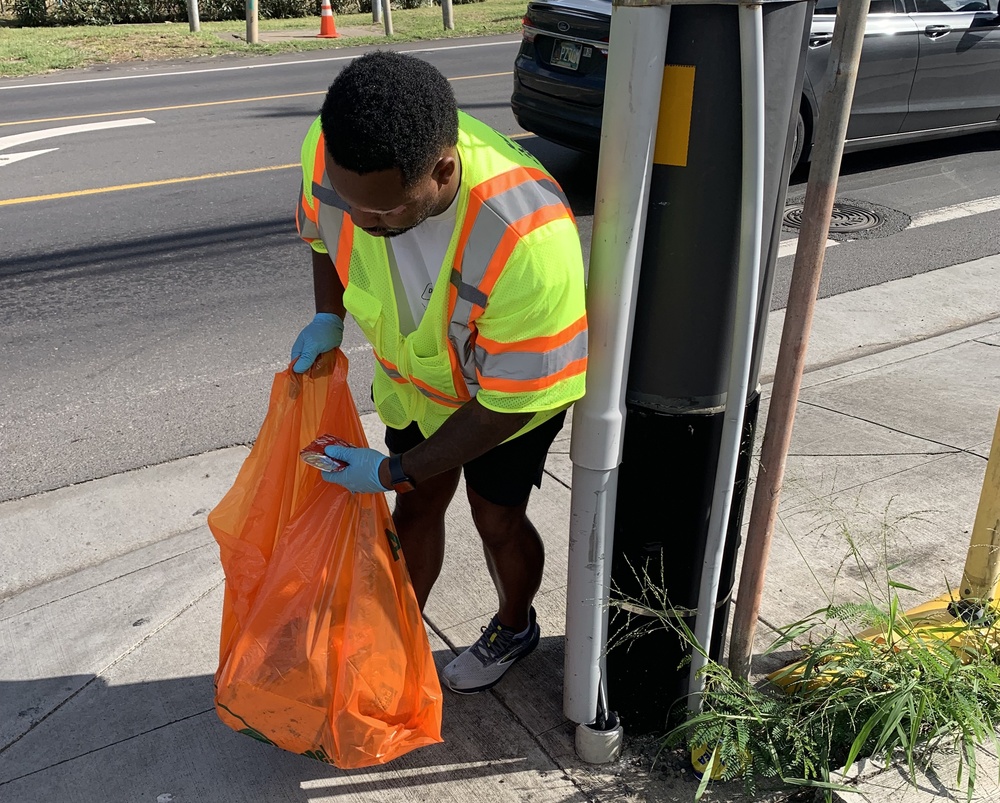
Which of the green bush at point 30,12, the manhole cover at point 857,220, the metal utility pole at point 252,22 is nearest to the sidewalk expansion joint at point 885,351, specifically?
the manhole cover at point 857,220

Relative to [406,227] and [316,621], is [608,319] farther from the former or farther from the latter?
[316,621]

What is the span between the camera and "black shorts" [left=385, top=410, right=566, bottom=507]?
224 cm

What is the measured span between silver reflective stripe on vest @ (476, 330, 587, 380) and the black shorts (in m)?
0.35

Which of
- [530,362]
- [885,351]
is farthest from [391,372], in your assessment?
[885,351]

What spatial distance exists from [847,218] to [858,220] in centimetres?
8

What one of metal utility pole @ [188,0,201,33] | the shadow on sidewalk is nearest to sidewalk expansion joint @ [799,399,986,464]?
the shadow on sidewalk

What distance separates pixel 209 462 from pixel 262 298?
6.04 feet

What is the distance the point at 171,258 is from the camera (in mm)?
6012

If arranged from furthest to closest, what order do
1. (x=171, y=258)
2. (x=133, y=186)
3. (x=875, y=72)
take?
(x=133, y=186)
(x=875, y=72)
(x=171, y=258)

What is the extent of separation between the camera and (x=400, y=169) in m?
1.71

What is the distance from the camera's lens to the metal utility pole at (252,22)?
1587 centimetres

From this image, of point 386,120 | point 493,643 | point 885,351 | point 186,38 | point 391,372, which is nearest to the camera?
point 386,120

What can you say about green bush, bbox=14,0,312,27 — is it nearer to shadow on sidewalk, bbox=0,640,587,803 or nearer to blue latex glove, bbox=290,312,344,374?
blue latex glove, bbox=290,312,344,374

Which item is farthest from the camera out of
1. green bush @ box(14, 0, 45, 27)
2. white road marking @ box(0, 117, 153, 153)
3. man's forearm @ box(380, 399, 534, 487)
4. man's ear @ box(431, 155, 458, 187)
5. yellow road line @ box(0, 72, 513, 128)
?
green bush @ box(14, 0, 45, 27)
